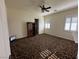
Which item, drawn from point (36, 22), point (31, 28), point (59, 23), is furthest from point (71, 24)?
point (31, 28)

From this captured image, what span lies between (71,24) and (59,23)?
121 centimetres

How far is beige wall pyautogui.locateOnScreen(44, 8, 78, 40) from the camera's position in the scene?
5.27 metres

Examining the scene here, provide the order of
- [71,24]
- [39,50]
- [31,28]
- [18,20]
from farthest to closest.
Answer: [31,28], [18,20], [71,24], [39,50]

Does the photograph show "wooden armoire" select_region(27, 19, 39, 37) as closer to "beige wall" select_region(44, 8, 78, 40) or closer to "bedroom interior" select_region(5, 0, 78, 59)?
"bedroom interior" select_region(5, 0, 78, 59)

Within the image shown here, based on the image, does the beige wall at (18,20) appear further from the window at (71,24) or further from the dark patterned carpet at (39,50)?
the window at (71,24)

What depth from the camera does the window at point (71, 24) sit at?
16.6ft

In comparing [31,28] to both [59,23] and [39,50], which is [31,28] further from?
[39,50]

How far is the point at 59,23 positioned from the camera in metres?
6.30

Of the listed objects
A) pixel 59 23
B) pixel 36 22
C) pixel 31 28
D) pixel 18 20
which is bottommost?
pixel 31 28

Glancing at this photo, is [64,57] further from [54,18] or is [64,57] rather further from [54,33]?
[54,18]

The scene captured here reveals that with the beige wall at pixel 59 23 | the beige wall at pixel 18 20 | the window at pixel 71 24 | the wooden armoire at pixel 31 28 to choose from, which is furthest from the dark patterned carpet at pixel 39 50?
the wooden armoire at pixel 31 28

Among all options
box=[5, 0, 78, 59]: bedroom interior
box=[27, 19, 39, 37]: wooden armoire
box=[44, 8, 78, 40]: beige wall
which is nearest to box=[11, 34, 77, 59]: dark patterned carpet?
box=[5, 0, 78, 59]: bedroom interior

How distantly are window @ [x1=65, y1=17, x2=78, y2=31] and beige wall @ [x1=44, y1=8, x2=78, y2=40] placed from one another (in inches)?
12.4

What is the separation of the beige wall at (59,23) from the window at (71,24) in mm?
316
